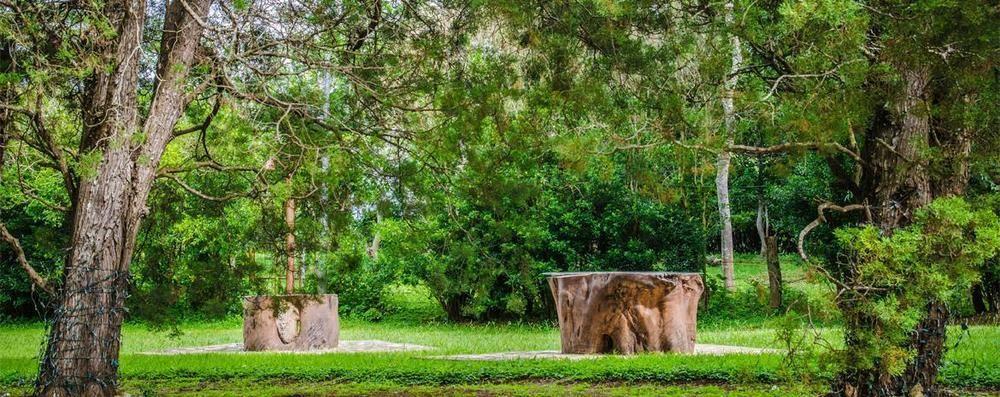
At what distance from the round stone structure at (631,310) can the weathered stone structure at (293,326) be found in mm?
3898

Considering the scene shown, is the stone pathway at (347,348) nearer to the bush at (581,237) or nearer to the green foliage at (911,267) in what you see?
the bush at (581,237)

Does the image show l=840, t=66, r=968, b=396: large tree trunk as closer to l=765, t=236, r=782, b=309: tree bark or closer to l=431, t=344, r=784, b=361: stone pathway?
l=431, t=344, r=784, b=361: stone pathway

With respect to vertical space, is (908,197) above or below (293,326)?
above

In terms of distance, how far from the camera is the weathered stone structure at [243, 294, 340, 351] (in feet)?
43.1

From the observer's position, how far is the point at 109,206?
7133mm

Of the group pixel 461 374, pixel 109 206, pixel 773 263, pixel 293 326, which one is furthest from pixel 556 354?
pixel 773 263

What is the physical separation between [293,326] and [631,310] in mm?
5109

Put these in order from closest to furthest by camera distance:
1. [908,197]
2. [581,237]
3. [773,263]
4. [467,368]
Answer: [908,197] → [467,368] → [773,263] → [581,237]

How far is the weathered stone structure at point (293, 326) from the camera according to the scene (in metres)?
13.1

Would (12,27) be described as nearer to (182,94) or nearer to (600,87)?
(182,94)

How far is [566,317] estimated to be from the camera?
1118cm

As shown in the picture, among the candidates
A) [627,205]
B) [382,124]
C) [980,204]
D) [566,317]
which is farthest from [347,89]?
[627,205]

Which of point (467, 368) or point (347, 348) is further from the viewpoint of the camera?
point (347, 348)

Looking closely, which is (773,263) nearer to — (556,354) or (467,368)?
(556,354)
